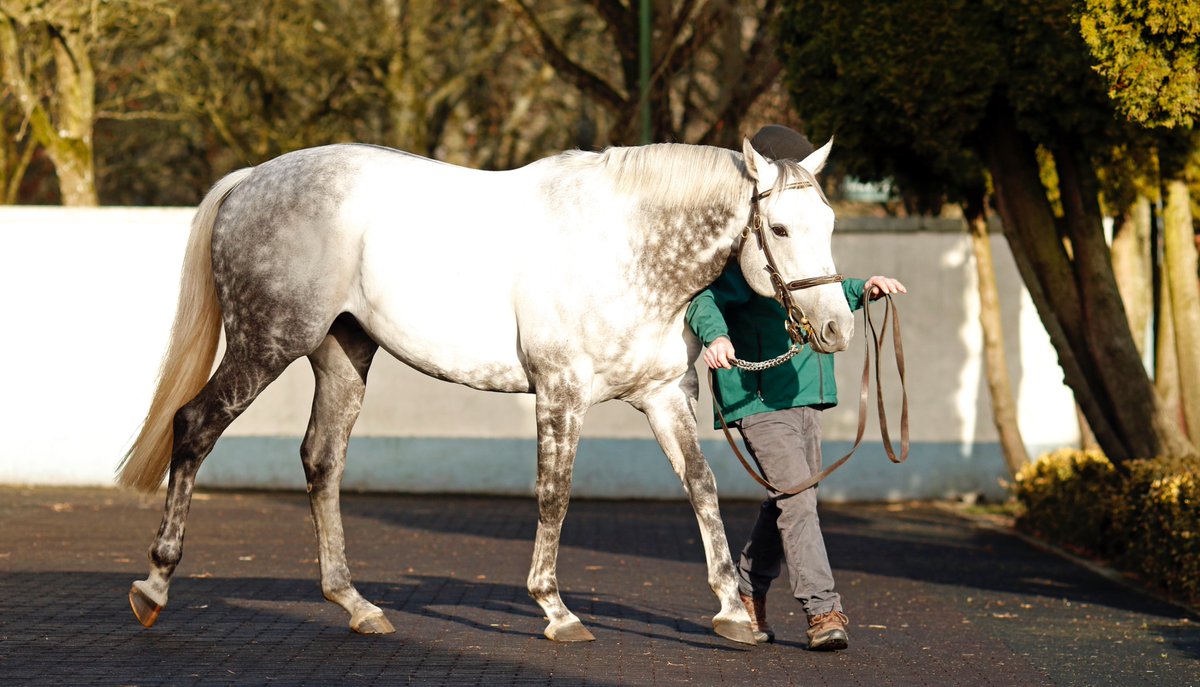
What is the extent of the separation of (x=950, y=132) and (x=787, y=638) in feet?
12.7

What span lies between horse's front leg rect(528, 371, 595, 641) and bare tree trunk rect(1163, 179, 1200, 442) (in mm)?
5333

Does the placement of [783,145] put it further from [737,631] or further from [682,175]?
[737,631]

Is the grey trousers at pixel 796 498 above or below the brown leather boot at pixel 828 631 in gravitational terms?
above

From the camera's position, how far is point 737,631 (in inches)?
242

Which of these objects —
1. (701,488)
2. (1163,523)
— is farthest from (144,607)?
(1163,523)

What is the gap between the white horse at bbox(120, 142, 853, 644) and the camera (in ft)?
19.9

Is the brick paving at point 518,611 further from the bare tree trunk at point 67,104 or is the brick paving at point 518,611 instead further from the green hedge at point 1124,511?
the bare tree trunk at point 67,104

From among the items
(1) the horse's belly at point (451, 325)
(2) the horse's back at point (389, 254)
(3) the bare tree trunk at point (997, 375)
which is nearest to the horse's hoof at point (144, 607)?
(2) the horse's back at point (389, 254)

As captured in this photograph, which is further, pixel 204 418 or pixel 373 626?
pixel 204 418

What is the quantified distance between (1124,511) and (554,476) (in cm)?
465

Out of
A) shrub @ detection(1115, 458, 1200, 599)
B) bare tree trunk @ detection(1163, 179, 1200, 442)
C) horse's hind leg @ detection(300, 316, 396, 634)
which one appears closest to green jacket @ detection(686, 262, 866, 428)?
horse's hind leg @ detection(300, 316, 396, 634)

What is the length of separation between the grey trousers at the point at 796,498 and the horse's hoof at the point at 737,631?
252 mm

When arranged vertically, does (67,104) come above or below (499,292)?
above

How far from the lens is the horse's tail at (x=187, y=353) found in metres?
6.80
